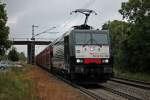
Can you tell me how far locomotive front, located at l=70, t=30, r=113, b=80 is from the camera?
72.6ft

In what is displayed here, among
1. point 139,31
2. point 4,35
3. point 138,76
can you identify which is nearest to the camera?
point 138,76

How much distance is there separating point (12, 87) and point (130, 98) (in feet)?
17.8

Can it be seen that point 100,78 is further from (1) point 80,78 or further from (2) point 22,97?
(2) point 22,97

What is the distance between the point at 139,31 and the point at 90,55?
11.7 metres

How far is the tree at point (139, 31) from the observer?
32812mm

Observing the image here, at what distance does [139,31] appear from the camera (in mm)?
33031

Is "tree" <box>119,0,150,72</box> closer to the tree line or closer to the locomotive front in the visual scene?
the tree line

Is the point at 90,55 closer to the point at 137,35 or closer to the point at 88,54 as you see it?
the point at 88,54

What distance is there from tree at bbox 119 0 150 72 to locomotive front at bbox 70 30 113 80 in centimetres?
1007

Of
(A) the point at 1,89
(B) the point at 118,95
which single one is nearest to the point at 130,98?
(B) the point at 118,95

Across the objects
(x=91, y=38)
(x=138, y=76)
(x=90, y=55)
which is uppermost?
(x=91, y=38)

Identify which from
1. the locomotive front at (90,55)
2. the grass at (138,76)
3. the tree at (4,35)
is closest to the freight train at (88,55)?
the locomotive front at (90,55)

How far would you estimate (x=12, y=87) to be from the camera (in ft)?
59.9

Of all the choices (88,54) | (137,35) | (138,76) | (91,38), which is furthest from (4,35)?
(88,54)
